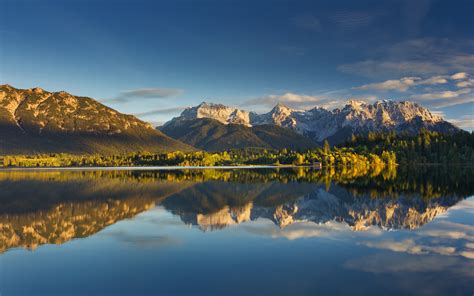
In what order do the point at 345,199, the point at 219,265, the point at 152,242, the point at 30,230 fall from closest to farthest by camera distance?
the point at 219,265 → the point at 152,242 → the point at 30,230 → the point at 345,199

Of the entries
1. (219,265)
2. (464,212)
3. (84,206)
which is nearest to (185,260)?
(219,265)

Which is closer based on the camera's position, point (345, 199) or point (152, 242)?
point (152, 242)

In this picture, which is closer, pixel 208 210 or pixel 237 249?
pixel 237 249

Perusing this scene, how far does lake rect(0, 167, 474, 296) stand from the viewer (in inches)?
918

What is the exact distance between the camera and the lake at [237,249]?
2331cm

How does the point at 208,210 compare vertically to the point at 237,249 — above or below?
above

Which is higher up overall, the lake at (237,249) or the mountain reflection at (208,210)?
the mountain reflection at (208,210)

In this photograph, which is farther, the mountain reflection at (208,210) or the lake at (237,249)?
the mountain reflection at (208,210)

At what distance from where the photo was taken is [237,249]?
3244 cm

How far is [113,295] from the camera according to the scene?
2173 cm

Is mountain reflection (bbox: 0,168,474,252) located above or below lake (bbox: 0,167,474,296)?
above

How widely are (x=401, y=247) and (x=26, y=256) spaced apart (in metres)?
29.2

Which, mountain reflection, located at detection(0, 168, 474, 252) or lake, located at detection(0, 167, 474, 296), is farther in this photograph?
mountain reflection, located at detection(0, 168, 474, 252)

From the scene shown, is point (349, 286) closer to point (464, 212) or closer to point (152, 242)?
point (152, 242)
